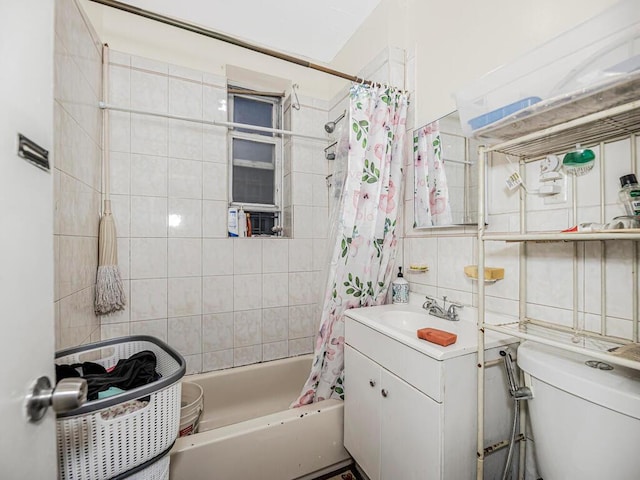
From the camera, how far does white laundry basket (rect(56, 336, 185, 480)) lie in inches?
27.7

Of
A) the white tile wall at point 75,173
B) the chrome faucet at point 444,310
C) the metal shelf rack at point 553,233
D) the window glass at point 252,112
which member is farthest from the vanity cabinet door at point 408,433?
the window glass at point 252,112

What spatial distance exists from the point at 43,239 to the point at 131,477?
0.79 meters

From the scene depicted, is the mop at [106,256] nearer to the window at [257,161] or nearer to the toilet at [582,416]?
the window at [257,161]

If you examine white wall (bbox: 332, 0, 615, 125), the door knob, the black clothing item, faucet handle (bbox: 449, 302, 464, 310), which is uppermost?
white wall (bbox: 332, 0, 615, 125)

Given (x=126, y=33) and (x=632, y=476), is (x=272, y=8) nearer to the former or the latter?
(x=126, y=33)

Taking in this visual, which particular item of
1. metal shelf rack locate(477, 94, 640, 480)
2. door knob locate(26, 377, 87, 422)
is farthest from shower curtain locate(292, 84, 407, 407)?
door knob locate(26, 377, 87, 422)

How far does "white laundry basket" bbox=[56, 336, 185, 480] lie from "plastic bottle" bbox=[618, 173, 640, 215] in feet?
4.71

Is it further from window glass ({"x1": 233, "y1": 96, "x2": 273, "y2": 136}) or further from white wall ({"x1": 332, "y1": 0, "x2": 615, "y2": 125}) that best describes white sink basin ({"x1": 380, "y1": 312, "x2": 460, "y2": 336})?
window glass ({"x1": 233, "y1": 96, "x2": 273, "y2": 136})

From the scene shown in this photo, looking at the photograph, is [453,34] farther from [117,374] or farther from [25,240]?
[117,374]

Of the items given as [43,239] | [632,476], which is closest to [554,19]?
[632,476]

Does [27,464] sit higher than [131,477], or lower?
higher

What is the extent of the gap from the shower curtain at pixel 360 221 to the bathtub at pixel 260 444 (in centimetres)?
16

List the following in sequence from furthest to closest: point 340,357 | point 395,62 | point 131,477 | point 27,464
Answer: point 395,62
point 340,357
point 131,477
point 27,464

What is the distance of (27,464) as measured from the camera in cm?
41
